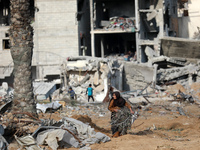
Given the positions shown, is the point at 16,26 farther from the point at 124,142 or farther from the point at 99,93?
the point at 99,93

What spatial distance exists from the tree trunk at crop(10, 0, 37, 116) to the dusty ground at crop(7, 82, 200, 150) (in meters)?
1.48

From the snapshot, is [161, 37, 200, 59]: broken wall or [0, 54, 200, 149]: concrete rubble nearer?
[0, 54, 200, 149]: concrete rubble

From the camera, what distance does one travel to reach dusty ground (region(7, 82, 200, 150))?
724cm

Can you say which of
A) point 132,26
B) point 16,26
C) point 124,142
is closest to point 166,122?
point 124,142

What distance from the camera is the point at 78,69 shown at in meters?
19.9

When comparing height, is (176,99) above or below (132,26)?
below

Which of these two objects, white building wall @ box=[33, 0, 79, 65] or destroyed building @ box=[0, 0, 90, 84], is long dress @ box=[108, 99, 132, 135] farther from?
white building wall @ box=[33, 0, 79, 65]

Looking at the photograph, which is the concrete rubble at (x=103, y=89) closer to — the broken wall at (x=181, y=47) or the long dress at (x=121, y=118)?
the broken wall at (x=181, y=47)

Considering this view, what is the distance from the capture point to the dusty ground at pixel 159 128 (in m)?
7.24

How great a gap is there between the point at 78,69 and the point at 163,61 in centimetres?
646

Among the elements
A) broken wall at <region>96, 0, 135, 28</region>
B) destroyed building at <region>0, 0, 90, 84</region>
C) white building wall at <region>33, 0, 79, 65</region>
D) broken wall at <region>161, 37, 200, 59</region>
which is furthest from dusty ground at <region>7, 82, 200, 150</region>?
broken wall at <region>96, 0, 135, 28</region>

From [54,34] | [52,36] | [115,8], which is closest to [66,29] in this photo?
[54,34]

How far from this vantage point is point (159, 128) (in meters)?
10.8

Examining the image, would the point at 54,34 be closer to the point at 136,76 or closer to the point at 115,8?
the point at 115,8
